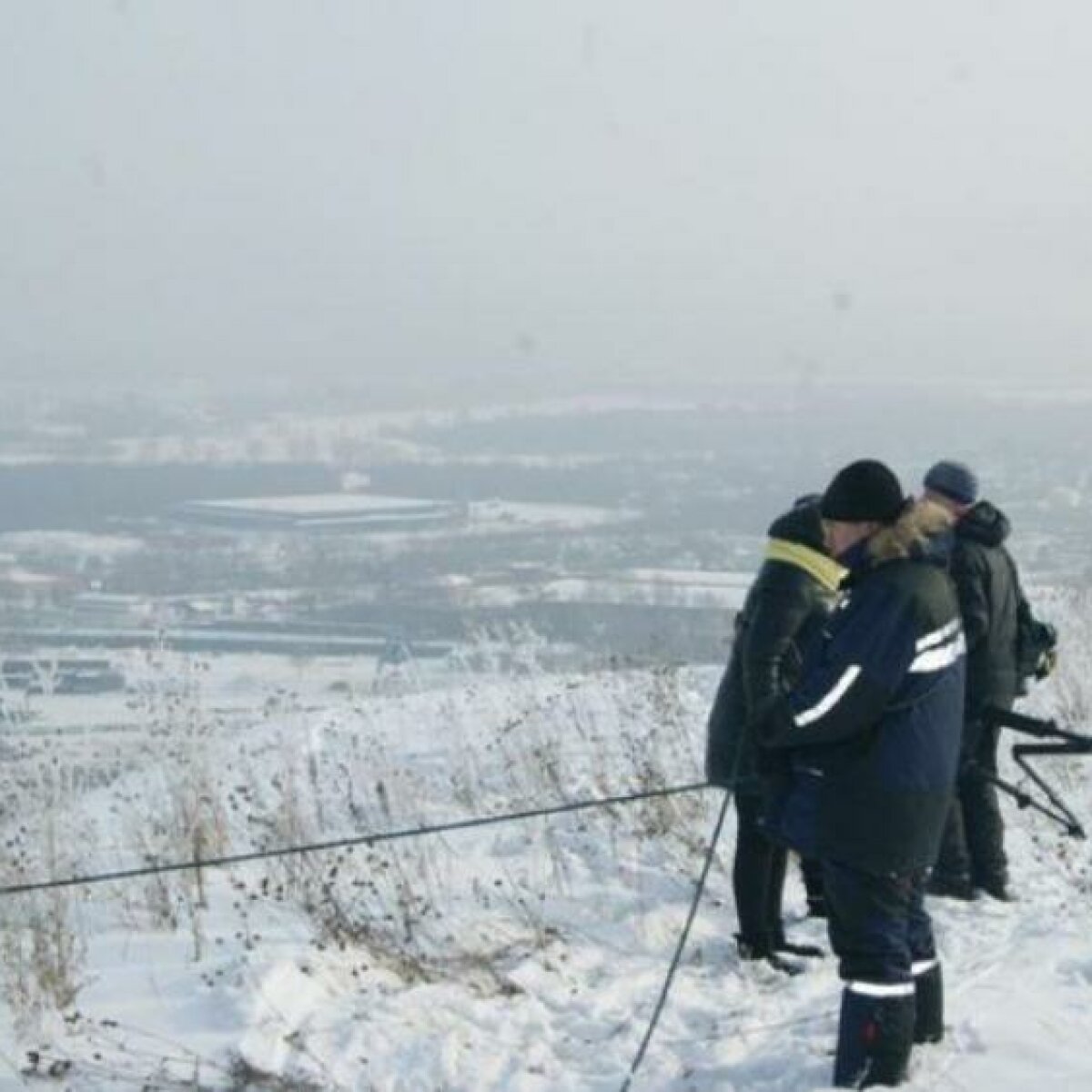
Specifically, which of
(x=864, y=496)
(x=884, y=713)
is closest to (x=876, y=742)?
(x=884, y=713)

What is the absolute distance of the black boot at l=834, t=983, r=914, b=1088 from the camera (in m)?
4.54

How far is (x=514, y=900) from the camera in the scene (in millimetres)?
6992

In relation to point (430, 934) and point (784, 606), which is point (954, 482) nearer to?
point (784, 606)

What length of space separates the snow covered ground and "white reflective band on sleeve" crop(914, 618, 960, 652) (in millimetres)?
1353

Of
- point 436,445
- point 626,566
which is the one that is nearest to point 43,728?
point 626,566

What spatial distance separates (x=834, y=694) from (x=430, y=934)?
2.75m

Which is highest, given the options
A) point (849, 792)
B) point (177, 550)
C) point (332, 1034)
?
point (849, 792)

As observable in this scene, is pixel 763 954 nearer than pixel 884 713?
No

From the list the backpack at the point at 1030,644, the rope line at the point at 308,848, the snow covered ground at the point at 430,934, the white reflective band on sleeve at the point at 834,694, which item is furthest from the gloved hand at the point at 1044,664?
the white reflective band on sleeve at the point at 834,694

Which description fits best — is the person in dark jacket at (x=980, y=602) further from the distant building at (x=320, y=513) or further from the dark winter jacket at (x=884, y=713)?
the distant building at (x=320, y=513)

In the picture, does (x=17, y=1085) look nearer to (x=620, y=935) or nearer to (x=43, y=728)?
(x=620, y=935)

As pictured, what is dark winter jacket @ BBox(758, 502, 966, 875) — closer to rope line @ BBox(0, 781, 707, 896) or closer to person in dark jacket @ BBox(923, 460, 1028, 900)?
rope line @ BBox(0, 781, 707, 896)

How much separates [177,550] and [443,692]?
1441 inches

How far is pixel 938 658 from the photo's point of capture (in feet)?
14.7
